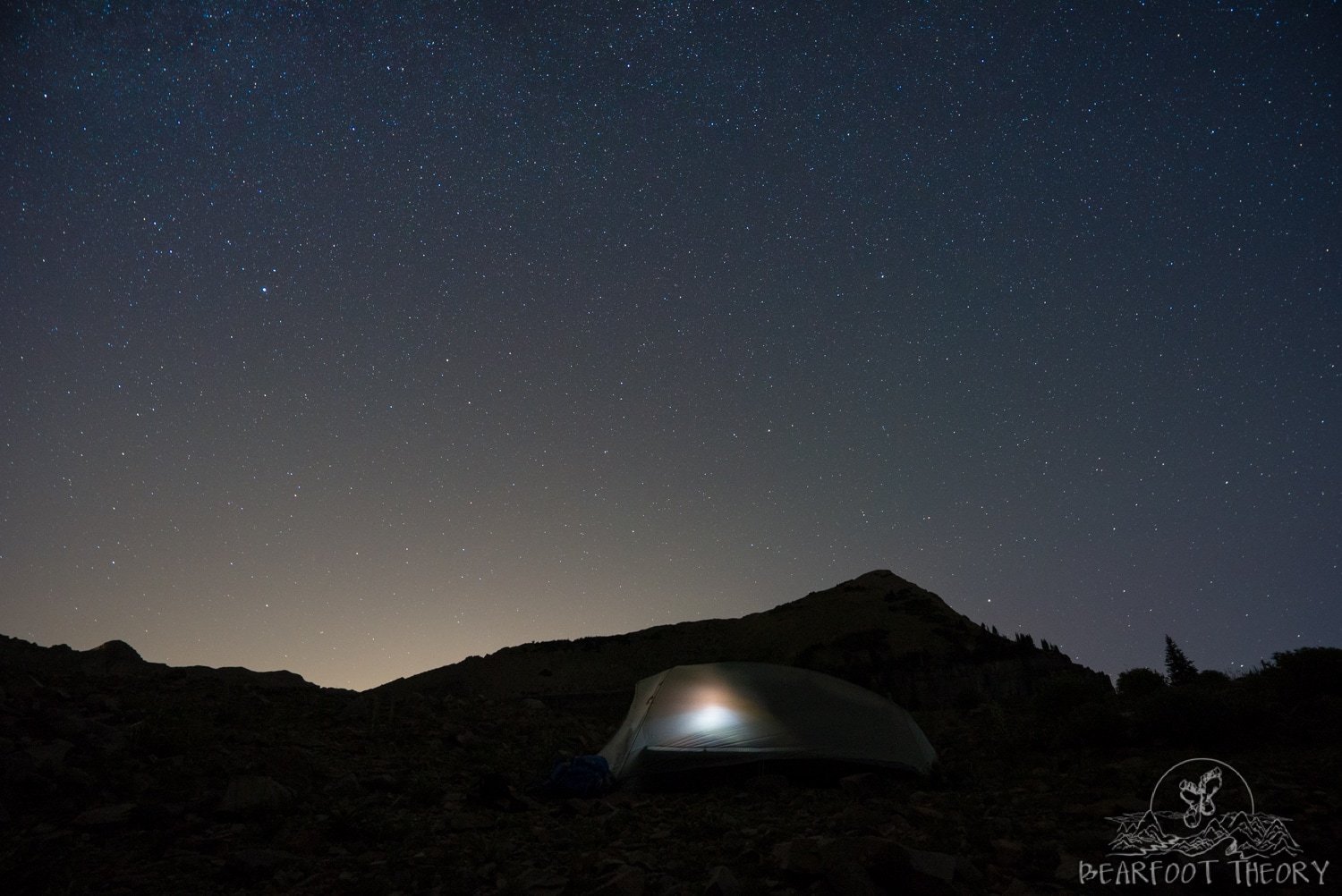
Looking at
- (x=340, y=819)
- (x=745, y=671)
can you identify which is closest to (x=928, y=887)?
(x=340, y=819)

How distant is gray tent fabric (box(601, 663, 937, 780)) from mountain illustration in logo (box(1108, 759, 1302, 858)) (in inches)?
129

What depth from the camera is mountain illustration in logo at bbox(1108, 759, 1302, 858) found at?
4.64 meters

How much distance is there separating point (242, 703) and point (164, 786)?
4.97 m

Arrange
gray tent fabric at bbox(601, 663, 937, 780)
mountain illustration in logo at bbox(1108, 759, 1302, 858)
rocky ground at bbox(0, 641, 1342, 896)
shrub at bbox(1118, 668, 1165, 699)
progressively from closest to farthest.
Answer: rocky ground at bbox(0, 641, 1342, 896) → mountain illustration in logo at bbox(1108, 759, 1302, 858) → gray tent fabric at bbox(601, 663, 937, 780) → shrub at bbox(1118, 668, 1165, 699)

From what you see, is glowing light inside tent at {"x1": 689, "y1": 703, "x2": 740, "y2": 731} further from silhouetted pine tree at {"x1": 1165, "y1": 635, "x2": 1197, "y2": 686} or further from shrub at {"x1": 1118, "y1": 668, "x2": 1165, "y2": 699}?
silhouetted pine tree at {"x1": 1165, "y1": 635, "x2": 1197, "y2": 686}

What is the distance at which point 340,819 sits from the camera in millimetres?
5637

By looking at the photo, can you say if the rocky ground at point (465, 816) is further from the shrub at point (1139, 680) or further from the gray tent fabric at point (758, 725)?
the shrub at point (1139, 680)

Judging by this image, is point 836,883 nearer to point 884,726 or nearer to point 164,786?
point 884,726

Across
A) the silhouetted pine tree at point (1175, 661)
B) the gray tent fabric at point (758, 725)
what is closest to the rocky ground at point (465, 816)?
the gray tent fabric at point (758, 725)

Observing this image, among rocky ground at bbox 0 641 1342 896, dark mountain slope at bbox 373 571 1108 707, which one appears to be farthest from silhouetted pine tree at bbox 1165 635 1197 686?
rocky ground at bbox 0 641 1342 896

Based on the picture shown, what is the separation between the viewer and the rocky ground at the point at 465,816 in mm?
4352

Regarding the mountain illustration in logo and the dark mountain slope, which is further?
the dark mountain slope

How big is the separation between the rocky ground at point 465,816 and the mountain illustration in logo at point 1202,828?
6.3 inches

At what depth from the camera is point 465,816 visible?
6312 mm
